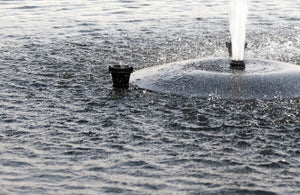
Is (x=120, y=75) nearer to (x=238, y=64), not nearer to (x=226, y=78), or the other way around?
(x=226, y=78)

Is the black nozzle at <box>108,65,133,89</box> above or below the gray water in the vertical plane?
above

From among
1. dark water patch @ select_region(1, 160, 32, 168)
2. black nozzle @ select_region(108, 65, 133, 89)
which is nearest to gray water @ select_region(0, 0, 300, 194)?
dark water patch @ select_region(1, 160, 32, 168)

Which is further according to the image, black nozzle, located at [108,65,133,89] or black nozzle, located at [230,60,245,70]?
black nozzle, located at [230,60,245,70]

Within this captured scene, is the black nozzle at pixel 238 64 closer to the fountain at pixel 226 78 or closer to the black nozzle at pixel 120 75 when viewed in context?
the fountain at pixel 226 78

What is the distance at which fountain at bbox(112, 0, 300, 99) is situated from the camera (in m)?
9.77

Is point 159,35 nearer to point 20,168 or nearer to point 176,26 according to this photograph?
point 176,26

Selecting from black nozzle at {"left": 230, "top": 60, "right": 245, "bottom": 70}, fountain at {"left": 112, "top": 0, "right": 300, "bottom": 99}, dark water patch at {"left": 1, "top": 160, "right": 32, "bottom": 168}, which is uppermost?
black nozzle at {"left": 230, "top": 60, "right": 245, "bottom": 70}

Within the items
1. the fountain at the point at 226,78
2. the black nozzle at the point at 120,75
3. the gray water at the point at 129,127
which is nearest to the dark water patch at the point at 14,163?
the gray water at the point at 129,127

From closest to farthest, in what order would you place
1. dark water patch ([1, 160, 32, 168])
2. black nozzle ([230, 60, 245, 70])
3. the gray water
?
1. the gray water
2. dark water patch ([1, 160, 32, 168])
3. black nozzle ([230, 60, 245, 70])

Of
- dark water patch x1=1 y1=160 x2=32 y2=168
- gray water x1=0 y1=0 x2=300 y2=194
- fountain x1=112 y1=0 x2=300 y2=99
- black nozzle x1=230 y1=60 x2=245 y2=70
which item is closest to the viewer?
gray water x1=0 y1=0 x2=300 y2=194

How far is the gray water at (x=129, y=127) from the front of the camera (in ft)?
21.0

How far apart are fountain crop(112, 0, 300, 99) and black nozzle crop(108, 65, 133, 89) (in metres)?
0.36

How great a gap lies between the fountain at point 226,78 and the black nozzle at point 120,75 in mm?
365

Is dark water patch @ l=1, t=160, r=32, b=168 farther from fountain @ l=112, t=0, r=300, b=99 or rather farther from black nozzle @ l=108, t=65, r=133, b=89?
fountain @ l=112, t=0, r=300, b=99
